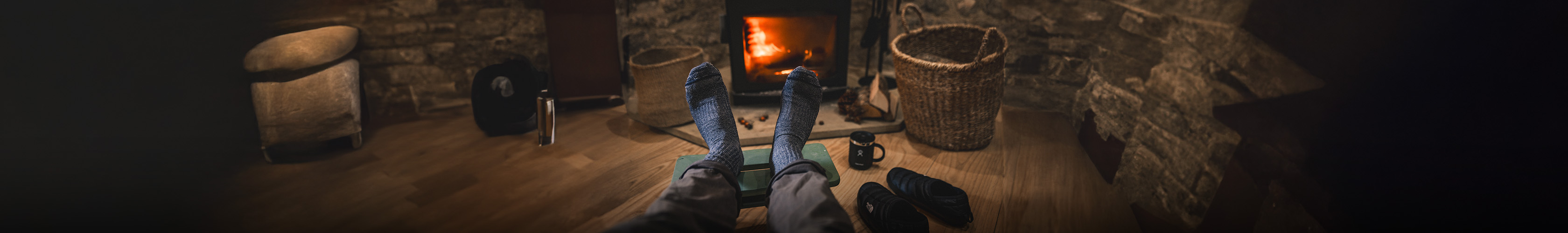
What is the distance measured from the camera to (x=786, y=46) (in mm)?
2658

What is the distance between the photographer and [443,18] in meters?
2.53

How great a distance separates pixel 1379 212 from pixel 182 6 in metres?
A: 2.67

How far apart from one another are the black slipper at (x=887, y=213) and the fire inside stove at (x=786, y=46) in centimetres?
114

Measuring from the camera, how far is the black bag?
2320 millimetres

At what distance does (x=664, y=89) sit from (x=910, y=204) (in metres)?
1.24

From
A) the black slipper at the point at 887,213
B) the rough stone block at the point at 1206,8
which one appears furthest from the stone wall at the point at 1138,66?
the black slipper at the point at 887,213

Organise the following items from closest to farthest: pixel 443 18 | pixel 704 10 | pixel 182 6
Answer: pixel 182 6 < pixel 443 18 < pixel 704 10

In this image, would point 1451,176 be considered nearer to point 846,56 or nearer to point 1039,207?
point 1039,207

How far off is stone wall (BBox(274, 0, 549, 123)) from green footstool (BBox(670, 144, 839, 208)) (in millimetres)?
1339

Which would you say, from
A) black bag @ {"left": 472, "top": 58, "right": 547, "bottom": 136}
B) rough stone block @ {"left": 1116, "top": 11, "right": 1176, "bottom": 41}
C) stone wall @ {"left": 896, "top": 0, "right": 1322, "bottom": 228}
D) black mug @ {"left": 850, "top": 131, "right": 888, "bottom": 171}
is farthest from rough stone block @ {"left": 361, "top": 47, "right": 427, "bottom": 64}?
rough stone block @ {"left": 1116, "top": 11, "right": 1176, "bottom": 41}

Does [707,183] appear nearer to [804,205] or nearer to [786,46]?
[804,205]

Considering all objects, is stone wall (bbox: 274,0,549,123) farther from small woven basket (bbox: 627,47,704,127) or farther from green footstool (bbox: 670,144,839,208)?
green footstool (bbox: 670,144,839,208)

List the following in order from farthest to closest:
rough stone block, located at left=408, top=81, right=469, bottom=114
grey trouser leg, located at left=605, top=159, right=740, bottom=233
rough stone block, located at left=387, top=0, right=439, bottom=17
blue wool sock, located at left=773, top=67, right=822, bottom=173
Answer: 1. rough stone block, located at left=408, top=81, right=469, bottom=114
2. rough stone block, located at left=387, top=0, right=439, bottom=17
3. blue wool sock, located at left=773, top=67, right=822, bottom=173
4. grey trouser leg, located at left=605, top=159, right=740, bottom=233

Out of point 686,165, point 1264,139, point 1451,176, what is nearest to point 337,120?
point 686,165
